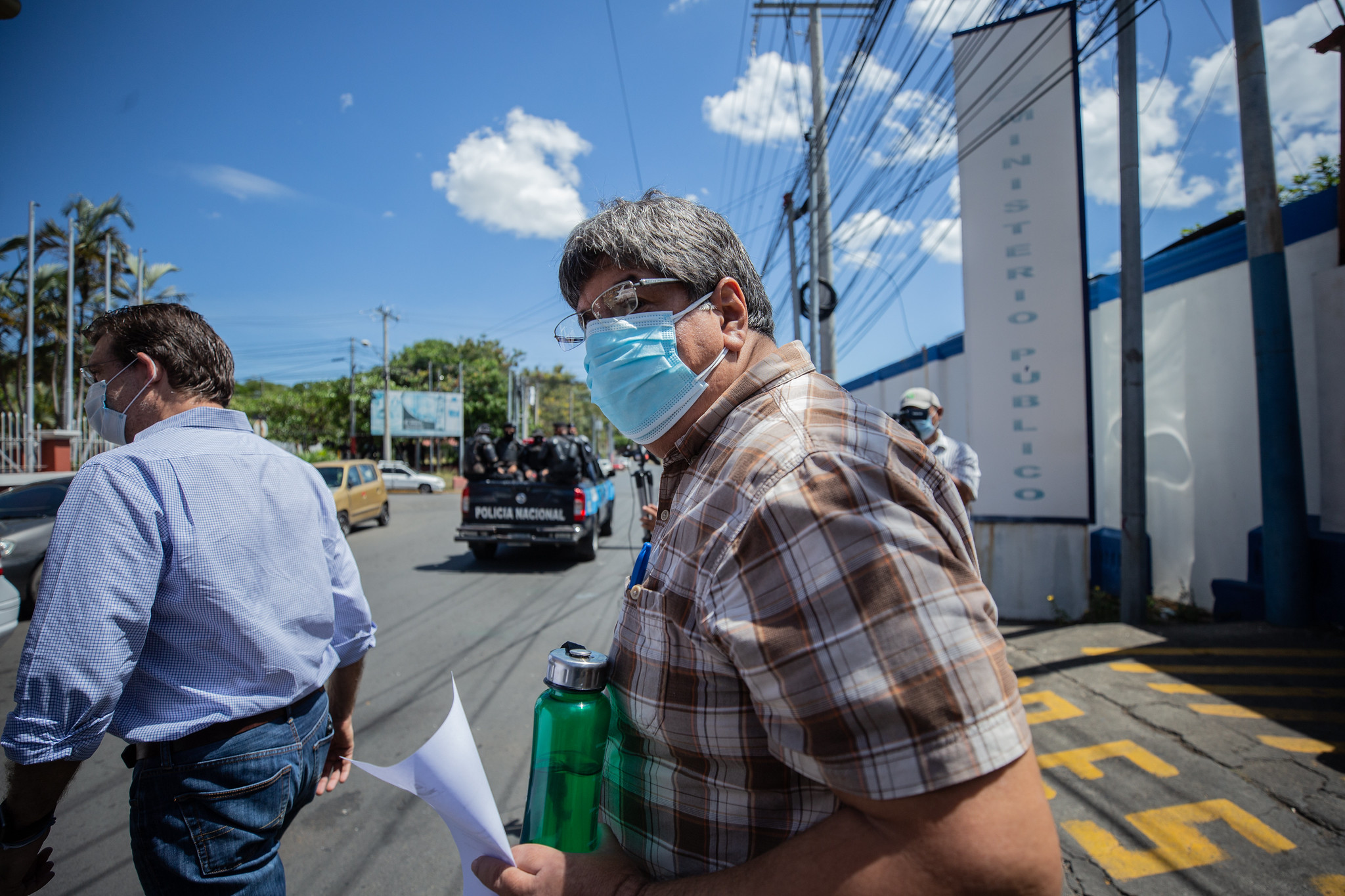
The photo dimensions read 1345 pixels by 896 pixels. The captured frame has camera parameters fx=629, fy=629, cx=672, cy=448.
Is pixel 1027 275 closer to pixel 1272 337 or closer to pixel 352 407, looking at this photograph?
pixel 1272 337

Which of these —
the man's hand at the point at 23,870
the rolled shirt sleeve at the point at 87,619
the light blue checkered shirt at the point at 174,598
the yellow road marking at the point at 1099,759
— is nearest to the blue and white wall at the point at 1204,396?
the yellow road marking at the point at 1099,759

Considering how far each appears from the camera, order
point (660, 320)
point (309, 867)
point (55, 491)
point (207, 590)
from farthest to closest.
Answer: point (55, 491)
point (309, 867)
point (207, 590)
point (660, 320)

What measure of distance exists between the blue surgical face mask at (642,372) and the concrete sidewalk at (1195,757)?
2.75m

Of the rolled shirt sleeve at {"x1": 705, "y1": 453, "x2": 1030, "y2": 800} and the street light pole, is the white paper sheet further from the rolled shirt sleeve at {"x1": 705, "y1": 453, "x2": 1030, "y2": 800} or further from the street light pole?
the street light pole

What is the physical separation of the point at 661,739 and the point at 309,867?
8.94ft

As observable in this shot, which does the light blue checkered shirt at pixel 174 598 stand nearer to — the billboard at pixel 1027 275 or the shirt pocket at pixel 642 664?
the shirt pocket at pixel 642 664

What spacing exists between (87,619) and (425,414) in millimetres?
37986

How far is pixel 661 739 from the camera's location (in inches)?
34.8

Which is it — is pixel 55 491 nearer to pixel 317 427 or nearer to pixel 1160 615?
pixel 1160 615

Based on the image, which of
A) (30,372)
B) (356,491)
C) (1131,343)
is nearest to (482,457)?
(356,491)

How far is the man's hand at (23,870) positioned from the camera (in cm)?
140

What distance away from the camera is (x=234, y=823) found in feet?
5.05

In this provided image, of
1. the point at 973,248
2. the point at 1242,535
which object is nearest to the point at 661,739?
the point at 973,248

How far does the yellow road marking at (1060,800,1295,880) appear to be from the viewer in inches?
104
